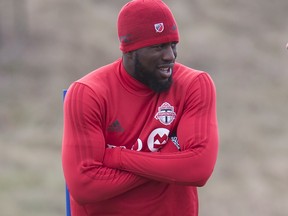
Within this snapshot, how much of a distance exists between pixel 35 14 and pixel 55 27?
0.54 metres

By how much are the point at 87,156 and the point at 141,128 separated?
25 cm

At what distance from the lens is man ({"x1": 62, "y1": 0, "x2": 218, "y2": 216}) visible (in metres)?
3.30

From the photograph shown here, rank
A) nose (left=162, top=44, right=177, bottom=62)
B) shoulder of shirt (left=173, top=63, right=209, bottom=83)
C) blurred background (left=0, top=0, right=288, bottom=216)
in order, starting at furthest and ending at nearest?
blurred background (left=0, top=0, right=288, bottom=216) < shoulder of shirt (left=173, top=63, right=209, bottom=83) < nose (left=162, top=44, right=177, bottom=62)

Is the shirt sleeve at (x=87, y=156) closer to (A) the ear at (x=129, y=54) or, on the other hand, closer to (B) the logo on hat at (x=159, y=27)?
(A) the ear at (x=129, y=54)

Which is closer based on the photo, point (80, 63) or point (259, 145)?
point (259, 145)

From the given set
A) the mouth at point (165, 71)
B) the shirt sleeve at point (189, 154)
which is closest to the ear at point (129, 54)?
the mouth at point (165, 71)

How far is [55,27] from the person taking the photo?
44.9 feet

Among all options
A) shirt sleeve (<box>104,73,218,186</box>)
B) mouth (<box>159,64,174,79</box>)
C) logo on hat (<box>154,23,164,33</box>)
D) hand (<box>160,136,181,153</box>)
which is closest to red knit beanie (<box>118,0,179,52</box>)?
logo on hat (<box>154,23,164,33</box>)

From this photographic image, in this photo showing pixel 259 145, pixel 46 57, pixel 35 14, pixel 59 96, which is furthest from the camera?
pixel 35 14

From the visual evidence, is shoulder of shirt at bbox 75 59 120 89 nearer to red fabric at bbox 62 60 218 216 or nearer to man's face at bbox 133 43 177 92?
red fabric at bbox 62 60 218 216

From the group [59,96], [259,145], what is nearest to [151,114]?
[259,145]

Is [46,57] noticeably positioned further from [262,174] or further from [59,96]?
[262,174]

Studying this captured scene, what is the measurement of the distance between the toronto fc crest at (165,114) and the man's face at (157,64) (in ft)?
0.24

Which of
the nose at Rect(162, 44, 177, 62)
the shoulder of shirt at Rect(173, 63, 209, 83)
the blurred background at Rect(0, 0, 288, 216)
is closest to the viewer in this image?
the nose at Rect(162, 44, 177, 62)
